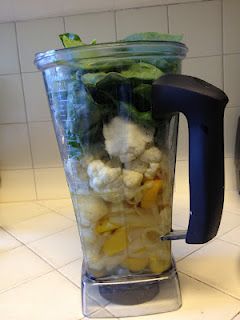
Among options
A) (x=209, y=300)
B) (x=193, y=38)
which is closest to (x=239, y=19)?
(x=193, y=38)

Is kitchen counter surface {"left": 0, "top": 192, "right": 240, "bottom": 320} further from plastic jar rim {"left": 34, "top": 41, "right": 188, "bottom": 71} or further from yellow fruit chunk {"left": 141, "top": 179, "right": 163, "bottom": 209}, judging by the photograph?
plastic jar rim {"left": 34, "top": 41, "right": 188, "bottom": 71}

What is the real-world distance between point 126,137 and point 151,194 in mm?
75

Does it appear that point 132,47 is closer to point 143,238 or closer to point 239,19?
point 143,238

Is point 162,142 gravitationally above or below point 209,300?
above

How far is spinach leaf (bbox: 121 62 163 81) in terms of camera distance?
33cm

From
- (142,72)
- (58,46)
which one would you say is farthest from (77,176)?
(58,46)

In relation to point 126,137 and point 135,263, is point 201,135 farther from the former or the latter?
point 135,263

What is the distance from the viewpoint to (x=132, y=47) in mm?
332

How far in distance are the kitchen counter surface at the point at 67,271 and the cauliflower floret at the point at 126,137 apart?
21 cm

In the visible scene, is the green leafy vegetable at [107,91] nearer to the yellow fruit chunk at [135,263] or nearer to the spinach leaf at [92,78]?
the spinach leaf at [92,78]

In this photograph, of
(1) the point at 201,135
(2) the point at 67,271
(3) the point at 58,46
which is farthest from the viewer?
(3) the point at 58,46

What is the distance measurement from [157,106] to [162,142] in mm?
54

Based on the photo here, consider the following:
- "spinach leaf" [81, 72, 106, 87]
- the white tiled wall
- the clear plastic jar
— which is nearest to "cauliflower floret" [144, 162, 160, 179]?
the clear plastic jar

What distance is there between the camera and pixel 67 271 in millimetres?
495
